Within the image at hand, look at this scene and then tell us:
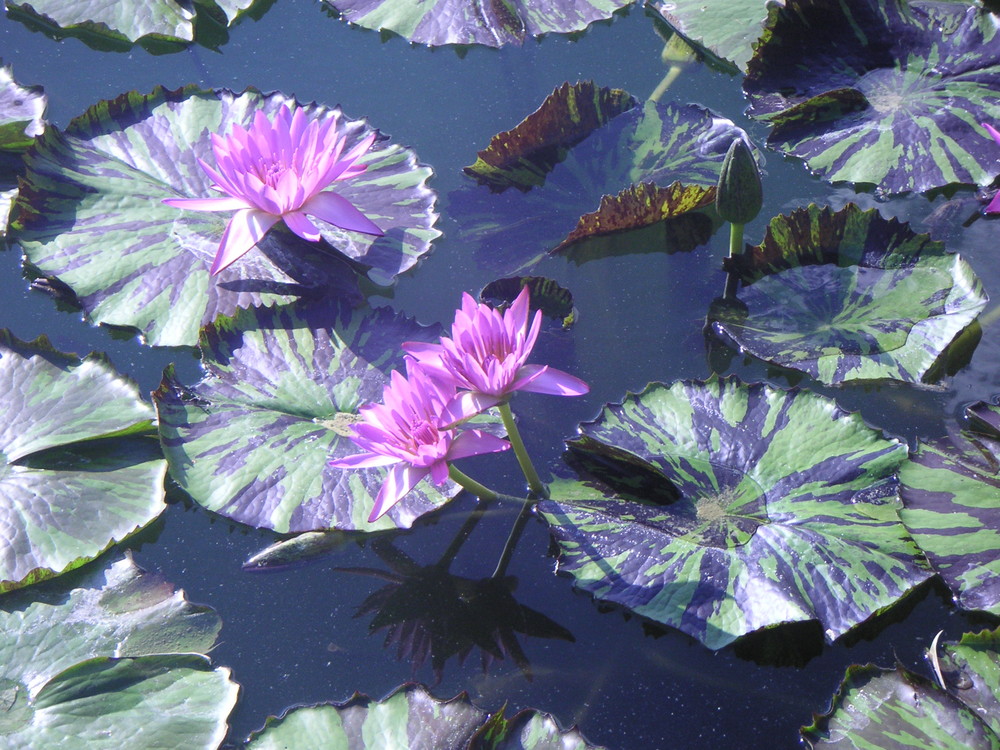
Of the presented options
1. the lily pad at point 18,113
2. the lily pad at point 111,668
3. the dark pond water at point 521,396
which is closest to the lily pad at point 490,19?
the dark pond water at point 521,396


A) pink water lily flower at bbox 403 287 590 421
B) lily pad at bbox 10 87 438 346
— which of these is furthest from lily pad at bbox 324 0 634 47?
pink water lily flower at bbox 403 287 590 421

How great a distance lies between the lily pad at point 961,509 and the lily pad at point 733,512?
1.6 inches

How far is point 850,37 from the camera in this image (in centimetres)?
276

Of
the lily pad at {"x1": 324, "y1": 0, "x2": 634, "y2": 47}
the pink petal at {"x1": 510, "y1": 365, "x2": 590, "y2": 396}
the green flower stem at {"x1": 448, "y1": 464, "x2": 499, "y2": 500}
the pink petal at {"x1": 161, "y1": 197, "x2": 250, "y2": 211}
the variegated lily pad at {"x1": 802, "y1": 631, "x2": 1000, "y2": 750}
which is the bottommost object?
the variegated lily pad at {"x1": 802, "y1": 631, "x2": 1000, "y2": 750}

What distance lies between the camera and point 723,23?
302 centimetres

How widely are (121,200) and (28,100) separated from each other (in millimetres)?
794

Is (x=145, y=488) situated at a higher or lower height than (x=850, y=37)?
lower

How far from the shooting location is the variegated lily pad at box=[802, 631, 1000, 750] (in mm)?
1356

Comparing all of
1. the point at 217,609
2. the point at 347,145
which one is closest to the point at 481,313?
the point at 217,609

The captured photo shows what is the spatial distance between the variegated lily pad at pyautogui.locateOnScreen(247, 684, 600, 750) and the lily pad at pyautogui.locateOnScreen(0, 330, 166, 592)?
0.61 meters

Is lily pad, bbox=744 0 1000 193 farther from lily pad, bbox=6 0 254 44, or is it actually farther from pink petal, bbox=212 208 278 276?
lily pad, bbox=6 0 254 44

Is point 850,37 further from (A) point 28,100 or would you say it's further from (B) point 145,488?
(A) point 28,100

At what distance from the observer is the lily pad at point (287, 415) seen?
6.01ft

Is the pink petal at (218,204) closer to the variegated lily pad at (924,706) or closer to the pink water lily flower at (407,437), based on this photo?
the pink water lily flower at (407,437)
